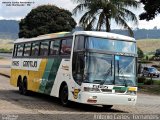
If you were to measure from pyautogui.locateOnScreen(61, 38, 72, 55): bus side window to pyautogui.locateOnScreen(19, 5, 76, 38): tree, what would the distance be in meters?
46.3

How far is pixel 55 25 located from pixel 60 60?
47189 millimetres

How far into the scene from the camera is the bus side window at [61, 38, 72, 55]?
738 inches

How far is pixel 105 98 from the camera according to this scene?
679 inches

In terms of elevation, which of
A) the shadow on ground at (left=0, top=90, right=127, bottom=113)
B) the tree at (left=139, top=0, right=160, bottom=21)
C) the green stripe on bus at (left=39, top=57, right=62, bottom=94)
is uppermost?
the tree at (left=139, top=0, right=160, bottom=21)

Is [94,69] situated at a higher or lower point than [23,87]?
higher

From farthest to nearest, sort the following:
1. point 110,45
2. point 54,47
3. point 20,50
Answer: point 20,50
point 54,47
point 110,45

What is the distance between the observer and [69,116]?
1512 cm

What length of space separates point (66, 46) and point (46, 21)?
49.2 m

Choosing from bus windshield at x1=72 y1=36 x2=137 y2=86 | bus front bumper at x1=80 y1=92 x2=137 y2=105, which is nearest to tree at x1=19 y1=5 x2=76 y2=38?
bus windshield at x1=72 y1=36 x2=137 y2=86

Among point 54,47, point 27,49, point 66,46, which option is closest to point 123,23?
point 27,49

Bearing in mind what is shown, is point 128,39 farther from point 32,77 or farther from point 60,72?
point 32,77

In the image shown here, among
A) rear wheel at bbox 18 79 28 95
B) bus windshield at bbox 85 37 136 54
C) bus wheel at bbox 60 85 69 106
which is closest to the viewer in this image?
bus windshield at bbox 85 37 136 54

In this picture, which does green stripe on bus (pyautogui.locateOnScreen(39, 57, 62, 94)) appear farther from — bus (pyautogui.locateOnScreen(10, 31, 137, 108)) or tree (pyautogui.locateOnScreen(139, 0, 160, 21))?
tree (pyautogui.locateOnScreen(139, 0, 160, 21))

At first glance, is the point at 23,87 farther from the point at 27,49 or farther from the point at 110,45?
the point at 110,45
